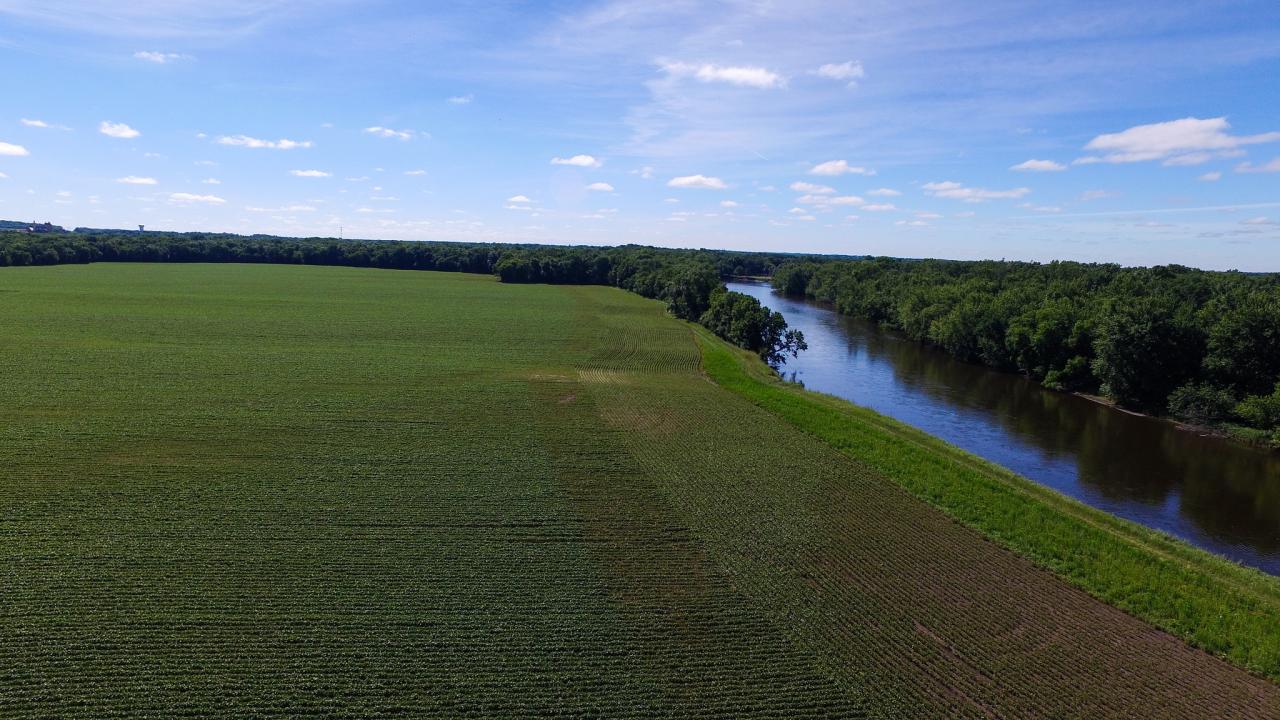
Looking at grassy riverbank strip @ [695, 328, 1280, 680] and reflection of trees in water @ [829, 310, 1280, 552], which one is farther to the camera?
reflection of trees in water @ [829, 310, 1280, 552]

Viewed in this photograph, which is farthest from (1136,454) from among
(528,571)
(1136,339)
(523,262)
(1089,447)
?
(523,262)

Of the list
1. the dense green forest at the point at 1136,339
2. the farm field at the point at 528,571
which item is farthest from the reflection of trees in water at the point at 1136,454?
the farm field at the point at 528,571

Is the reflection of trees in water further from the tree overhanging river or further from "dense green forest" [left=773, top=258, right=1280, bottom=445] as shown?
"dense green forest" [left=773, top=258, right=1280, bottom=445]

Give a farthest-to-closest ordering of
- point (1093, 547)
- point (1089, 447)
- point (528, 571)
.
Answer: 1. point (1089, 447)
2. point (1093, 547)
3. point (528, 571)

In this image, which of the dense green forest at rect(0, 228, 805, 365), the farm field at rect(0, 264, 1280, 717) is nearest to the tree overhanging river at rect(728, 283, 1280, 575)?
the farm field at rect(0, 264, 1280, 717)

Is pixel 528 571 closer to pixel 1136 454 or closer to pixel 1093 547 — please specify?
pixel 1093 547

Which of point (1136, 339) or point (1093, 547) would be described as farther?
point (1136, 339)

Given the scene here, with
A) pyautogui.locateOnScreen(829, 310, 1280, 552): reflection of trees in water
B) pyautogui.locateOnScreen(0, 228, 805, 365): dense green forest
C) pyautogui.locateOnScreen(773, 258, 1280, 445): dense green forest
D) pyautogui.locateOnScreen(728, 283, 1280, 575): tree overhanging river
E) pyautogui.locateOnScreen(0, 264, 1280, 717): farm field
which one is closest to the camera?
pyautogui.locateOnScreen(0, 264, 1280, 717): farm field
